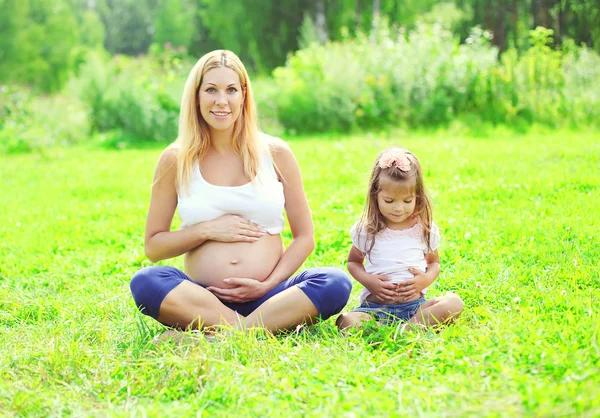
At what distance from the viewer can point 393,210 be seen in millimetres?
3477

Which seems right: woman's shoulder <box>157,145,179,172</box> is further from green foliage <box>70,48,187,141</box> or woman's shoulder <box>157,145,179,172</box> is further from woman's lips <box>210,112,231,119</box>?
green foliage <box>70,48,187,141</box>

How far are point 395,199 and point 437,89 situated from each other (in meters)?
7.85

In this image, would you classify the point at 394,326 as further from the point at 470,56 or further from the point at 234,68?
the point at 470,56

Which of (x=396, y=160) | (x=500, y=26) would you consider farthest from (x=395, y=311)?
(x=500, y=26)

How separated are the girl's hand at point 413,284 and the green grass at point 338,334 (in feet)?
0.86

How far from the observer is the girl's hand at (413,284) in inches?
137

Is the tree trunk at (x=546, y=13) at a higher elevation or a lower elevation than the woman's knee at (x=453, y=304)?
higher

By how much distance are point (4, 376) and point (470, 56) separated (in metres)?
9.94

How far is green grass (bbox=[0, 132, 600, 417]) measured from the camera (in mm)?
2545

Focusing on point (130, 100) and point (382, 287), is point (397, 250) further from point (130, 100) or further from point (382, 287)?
point (130, 100)

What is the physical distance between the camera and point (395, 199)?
11.4ft

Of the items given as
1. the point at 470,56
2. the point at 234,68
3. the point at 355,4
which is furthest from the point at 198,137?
the point at 355,4

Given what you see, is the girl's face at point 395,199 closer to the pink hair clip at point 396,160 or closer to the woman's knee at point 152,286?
the pink hair clip at point 396,160

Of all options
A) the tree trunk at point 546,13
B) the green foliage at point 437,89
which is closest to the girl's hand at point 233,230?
the green foliage at point 437,89
